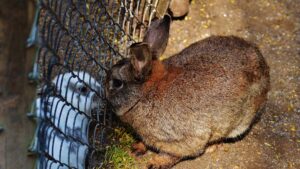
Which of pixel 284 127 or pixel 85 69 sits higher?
pixel 85 69

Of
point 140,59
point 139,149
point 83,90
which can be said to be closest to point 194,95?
point 140,59

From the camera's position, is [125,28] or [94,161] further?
[125,28]

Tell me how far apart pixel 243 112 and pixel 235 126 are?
144 millimetres

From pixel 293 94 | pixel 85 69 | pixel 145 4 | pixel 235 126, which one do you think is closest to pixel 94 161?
pixel 85 69

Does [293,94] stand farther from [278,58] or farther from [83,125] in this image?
[83,125]

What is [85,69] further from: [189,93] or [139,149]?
[189,93]

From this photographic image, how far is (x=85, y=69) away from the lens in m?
3.88

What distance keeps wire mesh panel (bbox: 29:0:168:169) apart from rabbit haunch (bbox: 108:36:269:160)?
31 centimetres

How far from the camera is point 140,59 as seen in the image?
3.29 m

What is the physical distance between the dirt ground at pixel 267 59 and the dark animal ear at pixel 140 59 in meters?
0.93

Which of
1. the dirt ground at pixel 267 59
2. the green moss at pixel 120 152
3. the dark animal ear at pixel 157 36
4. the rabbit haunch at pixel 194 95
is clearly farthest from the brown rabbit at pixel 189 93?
the dirt ground at pixel 267 59

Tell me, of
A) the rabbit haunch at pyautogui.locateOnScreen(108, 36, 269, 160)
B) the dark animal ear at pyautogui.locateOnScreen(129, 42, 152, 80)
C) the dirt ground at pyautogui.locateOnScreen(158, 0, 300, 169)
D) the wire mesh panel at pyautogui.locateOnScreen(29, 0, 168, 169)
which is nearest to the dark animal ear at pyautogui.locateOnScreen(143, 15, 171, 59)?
the rabbit haunch at pyautogui.locateOnScreen(108, 36, 269, 160)

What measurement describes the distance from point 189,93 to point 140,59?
17.7 inches

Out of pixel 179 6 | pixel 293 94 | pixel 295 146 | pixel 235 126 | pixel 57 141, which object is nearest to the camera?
pixel 57 141
